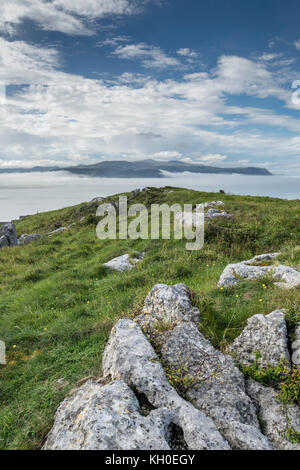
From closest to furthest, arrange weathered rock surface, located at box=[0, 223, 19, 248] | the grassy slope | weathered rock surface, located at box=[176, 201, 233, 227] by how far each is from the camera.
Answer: the grassy slope < weathered rock surface, located at box=[176, 201, 233, 227] < weathered rock surface, located at box=[0, 223, 19, 248]

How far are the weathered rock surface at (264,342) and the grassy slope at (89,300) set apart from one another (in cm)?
38

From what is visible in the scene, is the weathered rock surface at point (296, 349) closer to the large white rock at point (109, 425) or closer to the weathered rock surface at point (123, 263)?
the large white rock at point (109, 425)

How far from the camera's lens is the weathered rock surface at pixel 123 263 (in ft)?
41.8

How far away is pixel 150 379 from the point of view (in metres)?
4.26

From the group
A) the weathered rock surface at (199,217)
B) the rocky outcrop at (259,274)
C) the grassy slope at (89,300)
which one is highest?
the weathered rock surface at (199,217)

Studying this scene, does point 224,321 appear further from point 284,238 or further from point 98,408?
point 284,238

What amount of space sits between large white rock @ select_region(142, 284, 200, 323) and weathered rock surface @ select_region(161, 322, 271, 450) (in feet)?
1.11

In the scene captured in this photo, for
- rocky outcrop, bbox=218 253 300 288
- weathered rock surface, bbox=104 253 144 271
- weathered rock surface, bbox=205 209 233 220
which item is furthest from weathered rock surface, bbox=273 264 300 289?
weathered rock surface, bbox=205 209 233 220

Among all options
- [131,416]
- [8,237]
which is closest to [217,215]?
[131,416]

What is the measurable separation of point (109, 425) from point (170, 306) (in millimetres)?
2929

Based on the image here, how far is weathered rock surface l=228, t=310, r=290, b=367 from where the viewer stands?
15.3 feet

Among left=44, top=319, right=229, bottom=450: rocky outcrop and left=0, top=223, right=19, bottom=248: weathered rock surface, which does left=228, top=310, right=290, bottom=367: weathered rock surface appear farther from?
left=0, top=223, right=19, bottom=248: weathered rock surface

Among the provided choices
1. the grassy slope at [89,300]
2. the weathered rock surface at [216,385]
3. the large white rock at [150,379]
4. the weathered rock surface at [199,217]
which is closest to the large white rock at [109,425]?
the large white rock at [150,379]

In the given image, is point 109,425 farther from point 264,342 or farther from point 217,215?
point 217,215
